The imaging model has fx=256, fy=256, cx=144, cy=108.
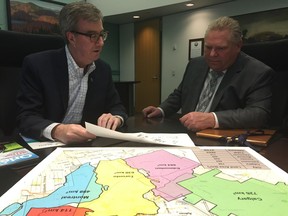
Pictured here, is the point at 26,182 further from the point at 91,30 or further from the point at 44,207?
the point at 91,30

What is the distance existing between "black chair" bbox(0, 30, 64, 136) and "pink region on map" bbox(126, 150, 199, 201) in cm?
81

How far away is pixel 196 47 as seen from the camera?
15.0 ft

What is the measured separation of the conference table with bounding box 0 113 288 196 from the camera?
58 cm

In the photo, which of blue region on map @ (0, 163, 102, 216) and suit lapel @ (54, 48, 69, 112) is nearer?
blue region on map @ (0, 163, 102, 216)

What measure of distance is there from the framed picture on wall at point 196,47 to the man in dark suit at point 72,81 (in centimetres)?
344

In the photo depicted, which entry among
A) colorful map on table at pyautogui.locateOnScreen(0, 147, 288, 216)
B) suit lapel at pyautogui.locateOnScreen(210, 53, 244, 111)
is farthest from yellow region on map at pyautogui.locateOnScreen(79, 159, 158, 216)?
suit lapel at pyautogui.locateOnScreen(210, 53, 244, 111)

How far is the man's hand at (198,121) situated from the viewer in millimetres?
1026

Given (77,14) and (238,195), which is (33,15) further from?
(238,195)

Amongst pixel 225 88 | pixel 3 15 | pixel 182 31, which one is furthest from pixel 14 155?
pixel 182 31

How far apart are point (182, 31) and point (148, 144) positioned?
14.2 ft

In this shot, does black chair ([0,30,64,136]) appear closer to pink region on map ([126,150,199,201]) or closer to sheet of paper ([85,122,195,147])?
sheet of paper ([85,122,195,147])

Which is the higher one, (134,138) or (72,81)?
(72,81)

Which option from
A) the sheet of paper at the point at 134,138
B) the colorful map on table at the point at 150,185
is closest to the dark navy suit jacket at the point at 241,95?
the sheet of paper at the point at 134,138

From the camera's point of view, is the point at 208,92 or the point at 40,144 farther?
the point at 208,92
